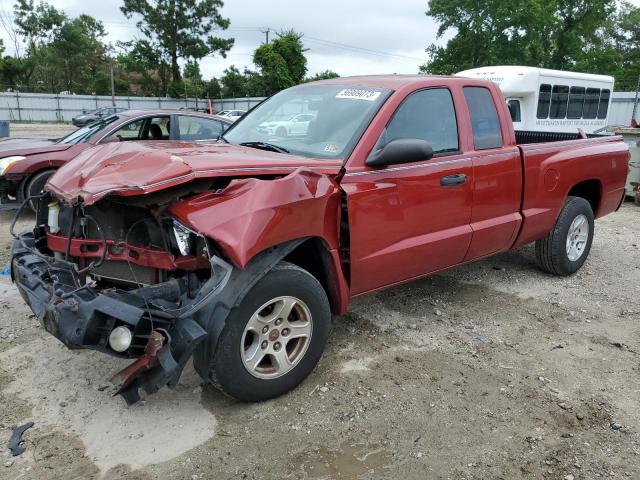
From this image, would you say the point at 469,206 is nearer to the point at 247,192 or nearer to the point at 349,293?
the point at 349,293

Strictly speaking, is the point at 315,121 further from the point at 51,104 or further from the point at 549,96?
the point at 51,104

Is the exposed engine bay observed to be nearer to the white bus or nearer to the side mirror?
the side mirror

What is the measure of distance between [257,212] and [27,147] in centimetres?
635

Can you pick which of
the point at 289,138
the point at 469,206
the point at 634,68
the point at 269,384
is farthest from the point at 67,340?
the point at 634,68

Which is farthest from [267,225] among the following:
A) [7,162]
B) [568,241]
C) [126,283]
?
[7,162]

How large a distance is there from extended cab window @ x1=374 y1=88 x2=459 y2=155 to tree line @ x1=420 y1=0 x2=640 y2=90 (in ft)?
103

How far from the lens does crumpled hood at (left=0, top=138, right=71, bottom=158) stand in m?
7.50

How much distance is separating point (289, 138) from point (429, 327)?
1.87 meters

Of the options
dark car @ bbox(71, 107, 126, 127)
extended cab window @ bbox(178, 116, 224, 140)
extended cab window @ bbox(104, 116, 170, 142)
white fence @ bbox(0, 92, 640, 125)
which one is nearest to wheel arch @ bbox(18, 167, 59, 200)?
extended cab window @ bbox(104, 116, 170, 142)

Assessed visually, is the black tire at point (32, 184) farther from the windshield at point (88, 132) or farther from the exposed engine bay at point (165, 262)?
the exposed engine bay at point (165, 262)

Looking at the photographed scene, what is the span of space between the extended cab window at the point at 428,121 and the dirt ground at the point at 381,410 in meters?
1.48

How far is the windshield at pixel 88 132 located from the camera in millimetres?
7789

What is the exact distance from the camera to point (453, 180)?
4.02 metres

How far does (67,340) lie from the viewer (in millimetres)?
2611
